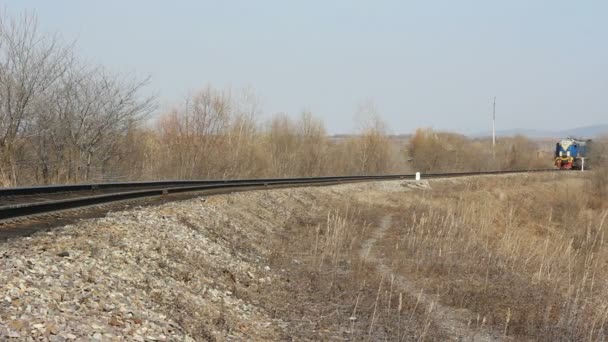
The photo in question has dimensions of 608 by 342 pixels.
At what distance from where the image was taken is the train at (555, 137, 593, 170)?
64.0m

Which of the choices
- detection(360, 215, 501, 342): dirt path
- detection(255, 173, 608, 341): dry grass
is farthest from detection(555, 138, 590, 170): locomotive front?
detection(360, 215, 501, 342): dirt path

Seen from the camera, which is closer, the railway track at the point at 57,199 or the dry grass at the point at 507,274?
the dry grass at the point at 507,274

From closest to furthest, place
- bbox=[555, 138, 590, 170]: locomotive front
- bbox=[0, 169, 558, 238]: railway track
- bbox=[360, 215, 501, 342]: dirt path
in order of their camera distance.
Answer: bbox=[360, 215, 501, 342]: dirt path < bbox=[0, 169, 558, 238]: railway track < bbox=[555, 138, 590, 170]: locomotive front

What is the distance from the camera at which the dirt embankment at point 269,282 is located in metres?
5.45

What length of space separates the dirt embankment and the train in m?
53.4

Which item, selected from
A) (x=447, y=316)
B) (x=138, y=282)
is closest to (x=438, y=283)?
(x=447, y=316)

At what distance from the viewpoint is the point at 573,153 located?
6456cm

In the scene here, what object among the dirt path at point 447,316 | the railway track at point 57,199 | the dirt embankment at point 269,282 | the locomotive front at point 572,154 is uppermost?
the locomotive front at point 572,154

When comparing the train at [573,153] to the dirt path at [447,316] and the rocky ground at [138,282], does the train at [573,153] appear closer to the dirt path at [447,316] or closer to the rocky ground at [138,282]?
the dirt path at [447,316]

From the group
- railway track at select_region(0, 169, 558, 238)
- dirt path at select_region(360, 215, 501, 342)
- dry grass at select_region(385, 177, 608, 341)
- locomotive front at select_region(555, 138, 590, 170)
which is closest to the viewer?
dirt path at select_region(360, 215, 501, 342)

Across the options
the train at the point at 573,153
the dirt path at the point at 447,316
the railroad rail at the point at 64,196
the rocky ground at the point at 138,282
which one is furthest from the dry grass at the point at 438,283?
the train at the point at 573,153

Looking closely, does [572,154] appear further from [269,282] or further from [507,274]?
[269,282]

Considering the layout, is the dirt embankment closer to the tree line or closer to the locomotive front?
the tree line

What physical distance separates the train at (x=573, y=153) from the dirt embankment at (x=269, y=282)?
53417 millimetres
